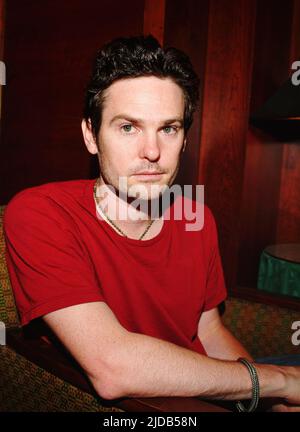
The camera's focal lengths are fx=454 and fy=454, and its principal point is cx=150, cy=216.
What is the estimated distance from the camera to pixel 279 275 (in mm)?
2361

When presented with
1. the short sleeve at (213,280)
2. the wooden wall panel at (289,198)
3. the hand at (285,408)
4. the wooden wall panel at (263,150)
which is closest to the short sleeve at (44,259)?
the short sleeve at (213,280)

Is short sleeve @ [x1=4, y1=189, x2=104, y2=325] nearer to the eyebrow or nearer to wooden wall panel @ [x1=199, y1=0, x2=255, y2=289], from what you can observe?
the eyebrow

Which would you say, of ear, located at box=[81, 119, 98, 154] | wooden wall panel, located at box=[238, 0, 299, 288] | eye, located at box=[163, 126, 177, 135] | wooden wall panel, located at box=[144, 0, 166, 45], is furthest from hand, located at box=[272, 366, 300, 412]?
wooden wall panel, located at box=[144, 0, 166, 45]

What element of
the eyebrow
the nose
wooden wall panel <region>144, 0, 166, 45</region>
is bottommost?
the nose

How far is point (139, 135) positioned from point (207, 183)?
1.29 meters

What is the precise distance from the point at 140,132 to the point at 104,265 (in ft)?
1.44

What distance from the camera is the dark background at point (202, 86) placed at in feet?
8.43

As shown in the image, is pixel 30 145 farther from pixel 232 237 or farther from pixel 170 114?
pixel 170 114

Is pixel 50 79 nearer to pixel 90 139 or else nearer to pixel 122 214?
pixel 90 139

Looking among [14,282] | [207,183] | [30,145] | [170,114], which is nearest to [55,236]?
[14,282]

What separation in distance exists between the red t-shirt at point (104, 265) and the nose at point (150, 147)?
0.23 meters

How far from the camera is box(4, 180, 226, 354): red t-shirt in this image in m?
1.18

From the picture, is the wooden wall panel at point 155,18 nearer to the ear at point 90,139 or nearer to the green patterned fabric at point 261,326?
the ear at point 90,139

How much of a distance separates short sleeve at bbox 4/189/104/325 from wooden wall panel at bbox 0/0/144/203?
1.30m
